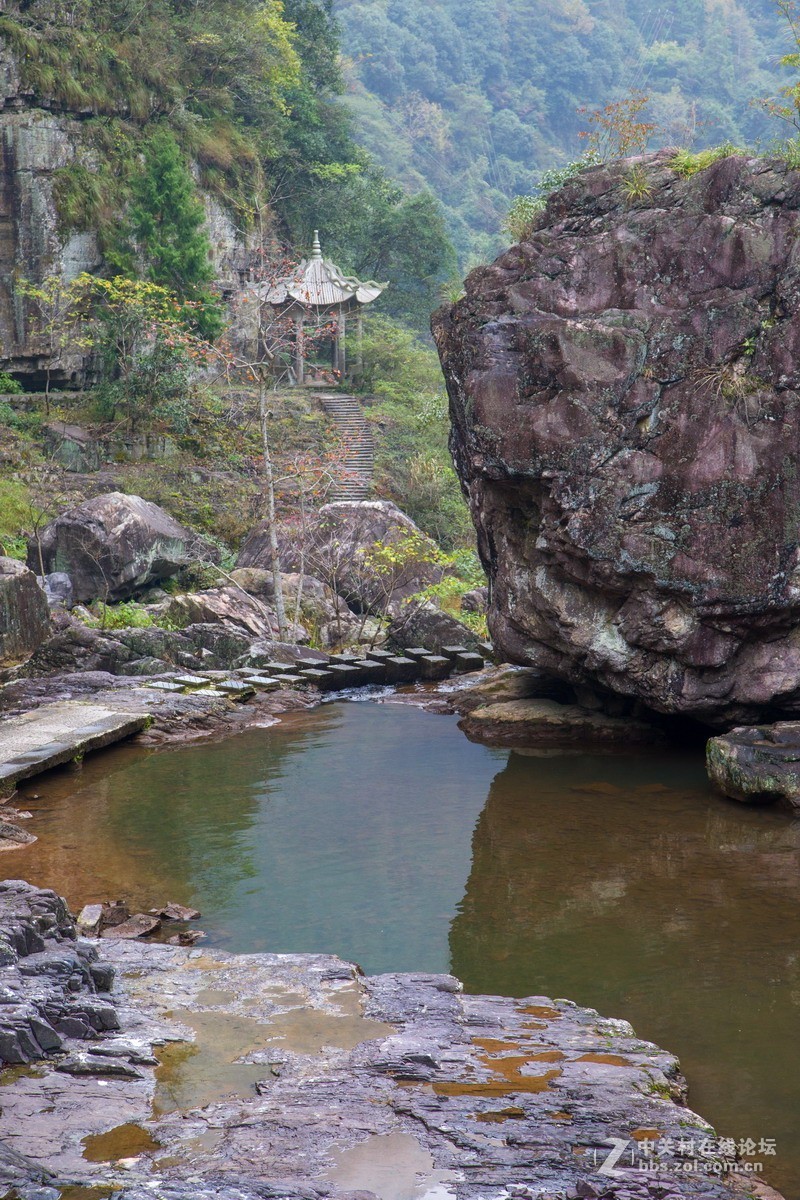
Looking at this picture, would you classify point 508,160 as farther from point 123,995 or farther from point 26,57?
point 123,995

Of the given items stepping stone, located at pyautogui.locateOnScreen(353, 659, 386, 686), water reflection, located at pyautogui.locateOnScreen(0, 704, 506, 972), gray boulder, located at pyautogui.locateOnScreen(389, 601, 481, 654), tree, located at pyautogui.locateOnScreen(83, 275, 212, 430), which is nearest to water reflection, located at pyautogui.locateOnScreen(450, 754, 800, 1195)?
water reflection, located at pyautogui.locateOnScreen(0, 704, 506, 972)

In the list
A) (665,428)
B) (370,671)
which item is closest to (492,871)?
(665,428)

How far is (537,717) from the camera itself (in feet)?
43.8

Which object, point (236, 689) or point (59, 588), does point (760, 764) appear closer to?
point (236, 689)

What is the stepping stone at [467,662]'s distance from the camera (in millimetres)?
17219

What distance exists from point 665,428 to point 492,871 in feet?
16.4

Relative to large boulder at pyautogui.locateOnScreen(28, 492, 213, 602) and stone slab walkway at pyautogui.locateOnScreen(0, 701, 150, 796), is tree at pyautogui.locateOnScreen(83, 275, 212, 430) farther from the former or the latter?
stone slab walkway at pyautogui.locateOnScreen(0, 701, 150, 796)

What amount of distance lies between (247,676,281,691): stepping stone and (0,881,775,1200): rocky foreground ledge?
8.29m

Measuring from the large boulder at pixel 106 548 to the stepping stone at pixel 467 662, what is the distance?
6.50 m

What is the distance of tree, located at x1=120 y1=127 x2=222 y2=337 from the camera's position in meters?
29.0

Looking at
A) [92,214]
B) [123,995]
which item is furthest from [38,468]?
[123,995]

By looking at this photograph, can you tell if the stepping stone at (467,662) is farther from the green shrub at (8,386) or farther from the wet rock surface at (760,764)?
the green shrub at (8,386)

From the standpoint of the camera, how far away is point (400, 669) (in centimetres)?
1662

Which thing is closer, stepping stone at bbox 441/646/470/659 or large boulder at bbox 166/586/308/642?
stepping stone at bbox 441/646/470/659
